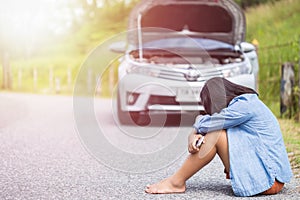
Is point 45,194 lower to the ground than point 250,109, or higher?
lower

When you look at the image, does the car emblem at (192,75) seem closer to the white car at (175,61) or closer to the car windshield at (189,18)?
the white car at (175,61)

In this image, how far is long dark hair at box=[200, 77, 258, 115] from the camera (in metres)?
4.10

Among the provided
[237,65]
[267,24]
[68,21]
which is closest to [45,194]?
[237,65]

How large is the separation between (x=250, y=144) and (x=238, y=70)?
4622mm

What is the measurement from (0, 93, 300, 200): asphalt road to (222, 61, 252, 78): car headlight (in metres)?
1.01

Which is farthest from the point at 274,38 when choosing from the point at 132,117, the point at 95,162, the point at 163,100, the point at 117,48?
the point at 95,162

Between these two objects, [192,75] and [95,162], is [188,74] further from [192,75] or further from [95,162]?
[95,162]

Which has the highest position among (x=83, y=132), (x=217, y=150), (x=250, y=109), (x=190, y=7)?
(x=190, y=7)

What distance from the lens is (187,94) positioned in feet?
27.2

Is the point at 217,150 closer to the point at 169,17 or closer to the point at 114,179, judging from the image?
the point at 114,179

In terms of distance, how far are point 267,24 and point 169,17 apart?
9969mm

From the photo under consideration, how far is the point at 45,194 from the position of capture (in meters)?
4.05

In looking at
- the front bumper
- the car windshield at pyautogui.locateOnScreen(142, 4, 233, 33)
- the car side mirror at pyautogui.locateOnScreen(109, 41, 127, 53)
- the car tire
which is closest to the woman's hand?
the front bumper

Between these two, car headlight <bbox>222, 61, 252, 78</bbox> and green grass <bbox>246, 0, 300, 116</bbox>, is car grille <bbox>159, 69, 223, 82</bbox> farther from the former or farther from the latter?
green grass <bbox>246, 0, 300, 116</bbox>
